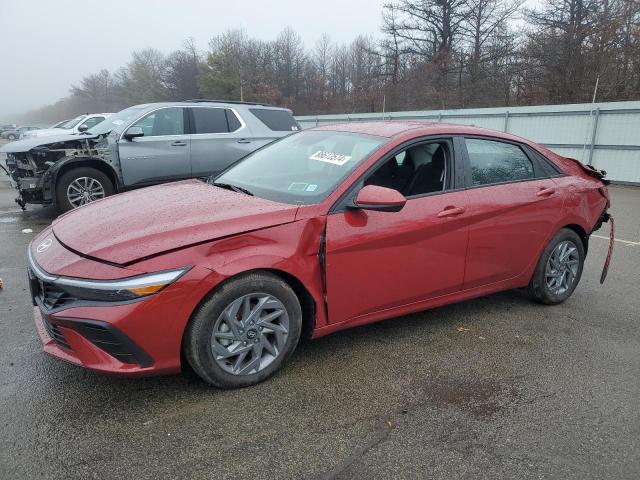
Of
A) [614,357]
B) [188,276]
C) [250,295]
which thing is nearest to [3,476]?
[188,276]

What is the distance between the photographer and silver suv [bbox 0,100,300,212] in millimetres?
7516

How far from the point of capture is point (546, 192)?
13.6ft

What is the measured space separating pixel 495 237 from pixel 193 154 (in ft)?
18.3

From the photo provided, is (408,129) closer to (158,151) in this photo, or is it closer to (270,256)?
(270,256)

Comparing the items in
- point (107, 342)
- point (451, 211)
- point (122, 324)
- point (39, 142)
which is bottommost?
point (107, 342)

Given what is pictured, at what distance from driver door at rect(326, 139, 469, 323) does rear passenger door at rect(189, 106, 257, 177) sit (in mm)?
4966

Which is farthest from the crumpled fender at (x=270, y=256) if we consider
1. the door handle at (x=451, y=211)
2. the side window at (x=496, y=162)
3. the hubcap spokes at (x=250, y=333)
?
the side window at (x=496, y=162)

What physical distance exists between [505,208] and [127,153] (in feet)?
19.4

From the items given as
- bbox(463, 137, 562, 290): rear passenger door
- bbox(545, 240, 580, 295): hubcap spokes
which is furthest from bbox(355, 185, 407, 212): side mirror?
bbox(545, 240, 580, 295): hubcap spokes

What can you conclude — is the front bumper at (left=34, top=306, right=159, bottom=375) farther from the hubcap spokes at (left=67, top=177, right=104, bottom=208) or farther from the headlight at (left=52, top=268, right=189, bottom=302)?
the hubcap spokes at (left=67, top=177, right=104, bottom=208)

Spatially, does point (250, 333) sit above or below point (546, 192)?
below

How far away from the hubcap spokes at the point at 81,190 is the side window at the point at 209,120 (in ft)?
5.96

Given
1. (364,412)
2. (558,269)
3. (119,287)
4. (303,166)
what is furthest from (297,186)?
(558,269)

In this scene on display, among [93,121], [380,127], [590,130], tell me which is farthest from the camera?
[93,121]
